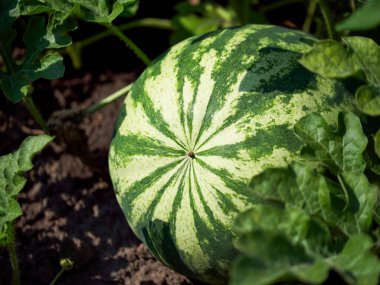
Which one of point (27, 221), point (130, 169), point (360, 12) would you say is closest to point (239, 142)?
point (130, 169)

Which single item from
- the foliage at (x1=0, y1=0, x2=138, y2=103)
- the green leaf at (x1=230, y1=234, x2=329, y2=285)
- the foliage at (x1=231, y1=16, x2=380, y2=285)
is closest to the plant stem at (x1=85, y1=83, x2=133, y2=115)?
the foliage at (x1=0, y1=0, x2=138, y2=103)

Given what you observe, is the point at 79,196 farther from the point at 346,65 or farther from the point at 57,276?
the point at 346,65

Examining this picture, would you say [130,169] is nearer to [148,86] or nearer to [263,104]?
[148,86]

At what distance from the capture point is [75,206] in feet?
10.5

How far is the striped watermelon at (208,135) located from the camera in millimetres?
2209

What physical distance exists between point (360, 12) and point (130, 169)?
113cm

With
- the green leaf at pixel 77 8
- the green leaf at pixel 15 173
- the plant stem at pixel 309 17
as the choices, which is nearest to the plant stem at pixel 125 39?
the green leaf at pixel 77 8

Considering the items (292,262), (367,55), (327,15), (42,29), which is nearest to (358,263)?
(292,262)

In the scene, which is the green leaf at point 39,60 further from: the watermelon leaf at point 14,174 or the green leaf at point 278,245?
the green leaf at point 278,245

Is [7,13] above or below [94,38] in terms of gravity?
above

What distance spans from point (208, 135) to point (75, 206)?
1180 mm

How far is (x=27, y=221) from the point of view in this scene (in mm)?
3135

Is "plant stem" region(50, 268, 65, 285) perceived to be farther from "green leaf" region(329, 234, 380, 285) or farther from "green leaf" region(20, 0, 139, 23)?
"green leaf" region(329, 234, 380, 285)

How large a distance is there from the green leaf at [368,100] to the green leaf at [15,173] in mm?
993
